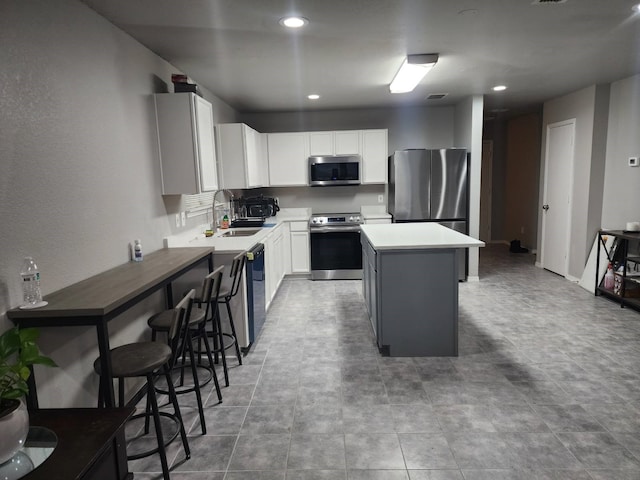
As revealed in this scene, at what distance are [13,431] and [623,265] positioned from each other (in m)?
5.22

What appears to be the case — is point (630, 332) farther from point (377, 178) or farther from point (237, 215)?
point (237, 215)

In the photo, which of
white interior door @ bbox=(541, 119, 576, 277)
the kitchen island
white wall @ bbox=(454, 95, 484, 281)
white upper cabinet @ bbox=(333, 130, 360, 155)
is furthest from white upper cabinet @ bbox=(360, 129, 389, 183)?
the kitchen island

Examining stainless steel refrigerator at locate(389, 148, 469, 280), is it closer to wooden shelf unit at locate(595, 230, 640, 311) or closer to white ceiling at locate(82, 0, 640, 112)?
white ceiling at locate(82, 0, 640, 112)

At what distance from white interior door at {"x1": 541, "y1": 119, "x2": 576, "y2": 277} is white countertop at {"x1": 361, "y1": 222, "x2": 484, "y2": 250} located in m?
2.45

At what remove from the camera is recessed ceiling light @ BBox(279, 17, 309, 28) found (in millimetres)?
2585

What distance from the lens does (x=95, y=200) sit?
Result: 2402 millimetres

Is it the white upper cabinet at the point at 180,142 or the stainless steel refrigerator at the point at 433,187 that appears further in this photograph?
the stainless steel refrigerator at the point at 433,187

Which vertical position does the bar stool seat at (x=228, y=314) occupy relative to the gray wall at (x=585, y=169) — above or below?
below

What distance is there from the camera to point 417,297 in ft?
10.5

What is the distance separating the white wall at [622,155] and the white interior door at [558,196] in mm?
496

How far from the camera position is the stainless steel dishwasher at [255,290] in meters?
3.40

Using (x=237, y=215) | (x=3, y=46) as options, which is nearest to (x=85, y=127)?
(x=3, y=46)

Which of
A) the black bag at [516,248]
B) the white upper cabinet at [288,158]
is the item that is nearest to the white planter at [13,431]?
the white upper cabinet at [288,158]

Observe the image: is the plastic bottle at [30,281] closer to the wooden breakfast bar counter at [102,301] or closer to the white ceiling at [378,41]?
the wooden breakfast bar counter at [102,301]
